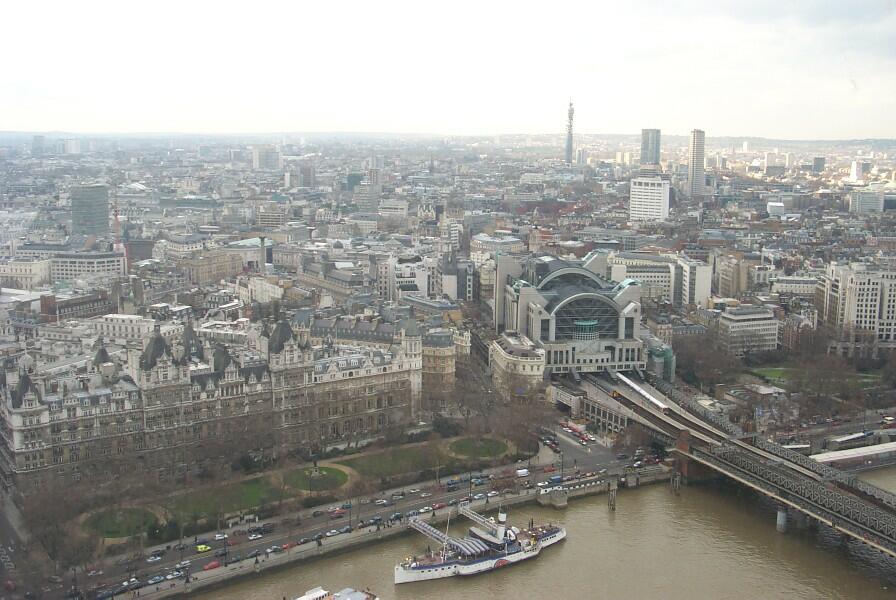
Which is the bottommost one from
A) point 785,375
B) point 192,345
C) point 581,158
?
point 785,375

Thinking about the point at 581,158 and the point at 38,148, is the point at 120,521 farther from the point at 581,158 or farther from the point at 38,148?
the point at 581,158

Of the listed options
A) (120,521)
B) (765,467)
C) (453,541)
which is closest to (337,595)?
(453,541)

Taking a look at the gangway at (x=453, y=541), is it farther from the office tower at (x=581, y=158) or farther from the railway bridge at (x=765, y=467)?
the office tower at (x=581, y=158)

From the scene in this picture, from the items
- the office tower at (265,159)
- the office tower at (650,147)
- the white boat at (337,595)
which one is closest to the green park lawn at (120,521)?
the white boat at (337,595)

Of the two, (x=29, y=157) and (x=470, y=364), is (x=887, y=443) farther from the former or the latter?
(x=29, y=157)

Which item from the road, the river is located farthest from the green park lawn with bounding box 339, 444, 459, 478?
the river

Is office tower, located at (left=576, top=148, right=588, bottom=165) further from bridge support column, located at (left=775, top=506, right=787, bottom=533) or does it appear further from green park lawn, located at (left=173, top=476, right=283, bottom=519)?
green park lawn, located at (left=173, top=476, right=283, bottom=519)
